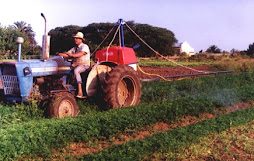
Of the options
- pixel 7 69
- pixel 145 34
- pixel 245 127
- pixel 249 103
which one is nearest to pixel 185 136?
pixel 245 127

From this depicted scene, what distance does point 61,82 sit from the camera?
6.49 meters

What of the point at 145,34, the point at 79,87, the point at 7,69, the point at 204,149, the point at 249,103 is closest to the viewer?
the point at 204,149

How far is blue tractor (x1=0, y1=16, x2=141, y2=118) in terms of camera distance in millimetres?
5898

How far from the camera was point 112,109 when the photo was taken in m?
6.33

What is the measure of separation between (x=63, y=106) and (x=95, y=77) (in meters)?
1.14

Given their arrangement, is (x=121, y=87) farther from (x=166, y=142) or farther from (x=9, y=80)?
(x=166, y=142)

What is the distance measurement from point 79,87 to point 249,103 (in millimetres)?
5165

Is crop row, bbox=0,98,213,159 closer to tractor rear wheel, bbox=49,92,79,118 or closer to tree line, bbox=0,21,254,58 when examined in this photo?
tractor rear wheel, bbox=49,92,79,118

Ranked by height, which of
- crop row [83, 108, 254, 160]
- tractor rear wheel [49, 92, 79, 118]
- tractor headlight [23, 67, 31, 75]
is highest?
tractor headlight [23, 67, 31, 75]

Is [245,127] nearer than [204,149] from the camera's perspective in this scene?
No

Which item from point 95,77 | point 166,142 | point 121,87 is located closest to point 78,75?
point 95,77

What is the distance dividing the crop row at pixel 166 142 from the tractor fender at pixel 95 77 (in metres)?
2.27

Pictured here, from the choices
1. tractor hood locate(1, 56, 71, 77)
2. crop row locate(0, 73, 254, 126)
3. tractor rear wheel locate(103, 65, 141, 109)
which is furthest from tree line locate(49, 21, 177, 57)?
tractor hood locate(1, 56, 71, 77)

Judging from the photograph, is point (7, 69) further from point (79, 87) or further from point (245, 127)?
point (245, 127)
